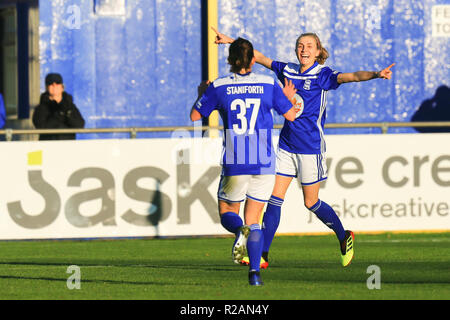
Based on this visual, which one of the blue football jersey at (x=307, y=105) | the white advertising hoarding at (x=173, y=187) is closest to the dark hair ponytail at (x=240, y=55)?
the blue football jersey at (x=307, y=105)

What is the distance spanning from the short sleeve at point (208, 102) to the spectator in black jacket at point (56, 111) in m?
7.17

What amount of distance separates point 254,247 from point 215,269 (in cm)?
204

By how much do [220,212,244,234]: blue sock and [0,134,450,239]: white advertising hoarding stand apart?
575 centimetres

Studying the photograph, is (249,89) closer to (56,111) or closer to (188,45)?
(56,111)

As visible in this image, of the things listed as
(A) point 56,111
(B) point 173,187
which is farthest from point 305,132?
(A) point 56,111

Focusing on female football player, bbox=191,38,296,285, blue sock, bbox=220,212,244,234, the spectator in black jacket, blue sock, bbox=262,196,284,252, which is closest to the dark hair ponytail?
female football player, bbox=191,38,296,285

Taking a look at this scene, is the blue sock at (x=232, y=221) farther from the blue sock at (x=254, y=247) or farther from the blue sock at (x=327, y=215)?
the blue sock at (x=327, y=215)

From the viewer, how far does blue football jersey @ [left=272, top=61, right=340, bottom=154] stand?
10.3m

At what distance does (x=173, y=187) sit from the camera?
48.5 feet

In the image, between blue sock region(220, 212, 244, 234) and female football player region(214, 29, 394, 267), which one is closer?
blue sock region(220, 212, 244, 234)

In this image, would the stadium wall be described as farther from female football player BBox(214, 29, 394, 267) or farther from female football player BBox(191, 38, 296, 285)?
female football player BBox(191, 38, 296, 285)

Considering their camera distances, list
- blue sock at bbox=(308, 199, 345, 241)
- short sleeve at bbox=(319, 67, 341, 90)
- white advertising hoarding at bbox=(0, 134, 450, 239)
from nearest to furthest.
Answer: short sleeve at bbox=(319, 67, 341, 90) → blue sock at bbox=(308, 199, 345, 241) → white advertising hoarding at bbox=(0, 134, 450, 239)
